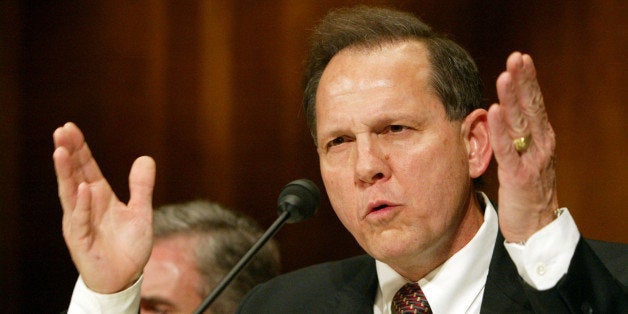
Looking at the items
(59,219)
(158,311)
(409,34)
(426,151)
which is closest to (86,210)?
(158,311)

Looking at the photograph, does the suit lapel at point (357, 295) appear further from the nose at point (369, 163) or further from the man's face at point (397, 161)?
the nose at point (369, 163)

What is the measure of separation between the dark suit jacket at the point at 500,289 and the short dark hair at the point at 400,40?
0.37m

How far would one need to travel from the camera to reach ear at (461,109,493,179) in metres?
1.87

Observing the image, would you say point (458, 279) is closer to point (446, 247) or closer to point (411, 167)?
point (446, 247)

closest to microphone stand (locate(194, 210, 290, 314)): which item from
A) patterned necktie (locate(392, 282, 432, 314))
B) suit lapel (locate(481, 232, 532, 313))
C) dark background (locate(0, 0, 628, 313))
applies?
patterned necktie (locate(392, 282, 432, 314))

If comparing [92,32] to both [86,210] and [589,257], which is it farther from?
[589,257]

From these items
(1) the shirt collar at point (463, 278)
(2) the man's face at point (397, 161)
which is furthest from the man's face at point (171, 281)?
(1) the shirt collar at point (463, 278)

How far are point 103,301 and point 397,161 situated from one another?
743mm

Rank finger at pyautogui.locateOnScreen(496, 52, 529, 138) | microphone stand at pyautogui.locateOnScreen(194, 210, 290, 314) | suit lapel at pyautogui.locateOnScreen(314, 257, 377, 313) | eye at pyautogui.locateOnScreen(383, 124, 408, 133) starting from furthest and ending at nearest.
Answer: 1. suit lapel at pyautogui.locateOnScreen(314, 257, 377, 313)
2. eye at pyautogui.locateOnScreen(383, 124, 408, 133)
3. microphone stand at pyautogui.locateOnScreen(194, 210, 290, 314)
4. finger at pyautogui.locateOnScreen(496, 52, 529, 138)

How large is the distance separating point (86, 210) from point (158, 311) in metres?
0.61

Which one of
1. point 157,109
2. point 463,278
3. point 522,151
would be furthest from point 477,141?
point 157,109

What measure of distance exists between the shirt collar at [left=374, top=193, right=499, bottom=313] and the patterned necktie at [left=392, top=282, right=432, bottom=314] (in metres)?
0.01

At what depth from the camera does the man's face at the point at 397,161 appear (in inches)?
69.7

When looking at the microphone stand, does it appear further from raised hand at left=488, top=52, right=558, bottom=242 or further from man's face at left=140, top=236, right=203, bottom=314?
man's face at left=140, top=236, right=203, bottom=314
